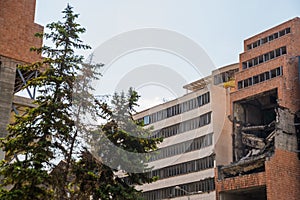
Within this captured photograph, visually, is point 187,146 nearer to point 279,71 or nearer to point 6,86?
point 279,71

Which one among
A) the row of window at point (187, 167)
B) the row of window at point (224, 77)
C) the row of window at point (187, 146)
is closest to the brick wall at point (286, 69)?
the row of window at point (187, 146)

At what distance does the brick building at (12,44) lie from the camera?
32.3m

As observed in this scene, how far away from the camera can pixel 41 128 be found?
25.1m

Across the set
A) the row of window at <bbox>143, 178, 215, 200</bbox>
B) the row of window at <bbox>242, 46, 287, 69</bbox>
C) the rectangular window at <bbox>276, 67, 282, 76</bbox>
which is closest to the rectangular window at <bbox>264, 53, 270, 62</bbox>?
the row of window at <bbox>242, 46, 287, 69</bbox>

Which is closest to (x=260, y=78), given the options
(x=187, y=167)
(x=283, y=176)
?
(x=283, y=176)

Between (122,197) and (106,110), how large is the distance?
190 inches

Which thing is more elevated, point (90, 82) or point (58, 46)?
point (58, 46)

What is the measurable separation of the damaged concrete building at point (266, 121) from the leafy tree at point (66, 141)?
75.7ft

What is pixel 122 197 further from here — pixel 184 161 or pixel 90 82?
pixel 184 161

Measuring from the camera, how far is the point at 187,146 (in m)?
55.8

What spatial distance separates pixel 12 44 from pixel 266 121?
3304cm

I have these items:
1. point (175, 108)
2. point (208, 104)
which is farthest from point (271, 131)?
point (175, 108)

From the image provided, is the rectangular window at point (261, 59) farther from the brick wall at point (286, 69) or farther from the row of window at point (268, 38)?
the row of window at point (268, 38)

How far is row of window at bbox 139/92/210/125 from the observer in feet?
183
